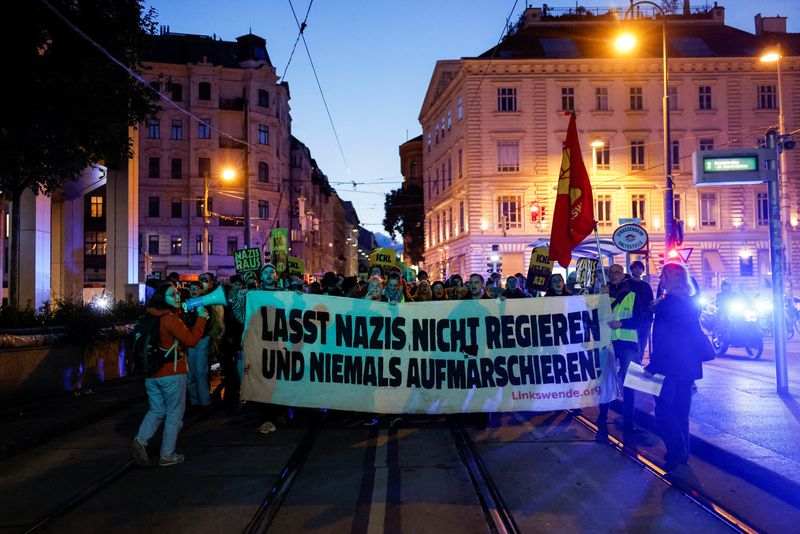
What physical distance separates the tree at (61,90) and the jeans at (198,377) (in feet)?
16.3

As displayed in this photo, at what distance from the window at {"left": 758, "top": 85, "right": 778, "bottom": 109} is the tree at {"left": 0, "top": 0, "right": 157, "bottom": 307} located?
138 ft

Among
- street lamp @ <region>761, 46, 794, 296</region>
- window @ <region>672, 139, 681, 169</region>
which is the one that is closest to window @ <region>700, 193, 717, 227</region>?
window @ <region>672, 139, 681, 169</region>

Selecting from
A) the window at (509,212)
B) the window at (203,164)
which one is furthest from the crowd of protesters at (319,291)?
the window at (203,164)

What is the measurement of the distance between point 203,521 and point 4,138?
918 centimetres

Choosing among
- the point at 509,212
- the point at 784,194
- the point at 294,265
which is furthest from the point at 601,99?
the point at 294,265

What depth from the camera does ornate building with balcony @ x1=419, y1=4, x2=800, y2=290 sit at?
4378 centimetres

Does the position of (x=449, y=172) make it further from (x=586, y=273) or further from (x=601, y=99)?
(x=586, y=273)

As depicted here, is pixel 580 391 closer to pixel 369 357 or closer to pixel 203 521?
pixel 369 357

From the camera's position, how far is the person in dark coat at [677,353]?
6457 millimetres

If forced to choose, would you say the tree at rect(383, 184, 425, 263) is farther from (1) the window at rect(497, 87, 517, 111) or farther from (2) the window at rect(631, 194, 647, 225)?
(2) the window at rect(631, 194, 647, 225)

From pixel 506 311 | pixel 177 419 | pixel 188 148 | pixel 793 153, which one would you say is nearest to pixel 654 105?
pixel 793 153

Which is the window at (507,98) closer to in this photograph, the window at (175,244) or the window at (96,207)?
the window at (175,244)

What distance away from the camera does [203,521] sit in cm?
527

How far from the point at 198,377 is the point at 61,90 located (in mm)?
5676
